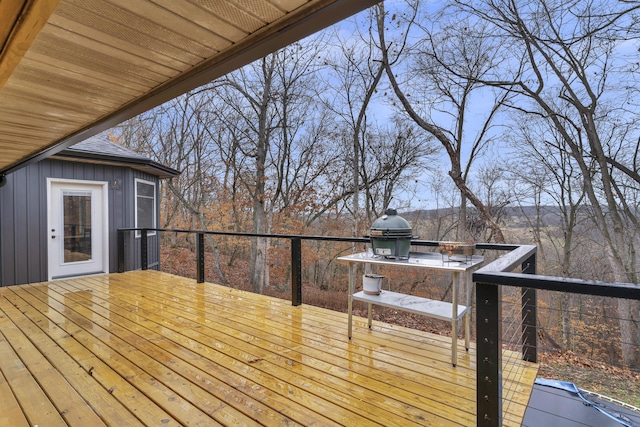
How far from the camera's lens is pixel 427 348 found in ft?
A: 9.70

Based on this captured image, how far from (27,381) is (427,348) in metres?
3.07

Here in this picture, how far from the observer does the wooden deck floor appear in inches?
78.4

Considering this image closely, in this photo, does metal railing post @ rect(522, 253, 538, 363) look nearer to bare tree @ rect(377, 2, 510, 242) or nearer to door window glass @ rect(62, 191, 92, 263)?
bare tree @ rect(377, 2, 510, 242)

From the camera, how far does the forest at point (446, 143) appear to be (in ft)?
23.9

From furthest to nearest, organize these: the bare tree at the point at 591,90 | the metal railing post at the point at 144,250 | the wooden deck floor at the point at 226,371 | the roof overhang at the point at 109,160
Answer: the bare tree at the point at 591,90
the metal railing post at the point at 144,250
the roof overhang at the point at 109,160
the wooden deck floor at the point at 226,371

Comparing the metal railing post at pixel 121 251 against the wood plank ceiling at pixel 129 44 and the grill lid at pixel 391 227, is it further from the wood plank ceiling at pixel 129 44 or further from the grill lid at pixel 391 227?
the grill lid at pixel 391 227

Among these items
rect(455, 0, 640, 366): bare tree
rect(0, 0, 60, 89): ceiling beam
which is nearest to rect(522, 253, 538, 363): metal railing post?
rect(0, 0, 60, 89): ceiling beam

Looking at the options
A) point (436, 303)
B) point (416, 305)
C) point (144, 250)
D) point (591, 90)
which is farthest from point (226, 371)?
point (591, 90)

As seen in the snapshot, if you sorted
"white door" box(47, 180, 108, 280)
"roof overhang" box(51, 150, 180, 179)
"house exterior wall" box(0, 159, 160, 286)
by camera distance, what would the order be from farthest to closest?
"white door" box(47, 180, 108, 280) < "roof overhang" box(51, 150, 180, 179) < "house exterior wall" box(0, 159, 160, 286)

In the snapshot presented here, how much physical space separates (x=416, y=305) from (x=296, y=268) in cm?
177

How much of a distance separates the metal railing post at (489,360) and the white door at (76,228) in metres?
7.11

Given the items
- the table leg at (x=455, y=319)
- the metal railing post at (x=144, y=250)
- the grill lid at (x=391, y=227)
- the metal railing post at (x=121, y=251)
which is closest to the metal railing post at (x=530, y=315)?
the table leg at (x=455, y=319)

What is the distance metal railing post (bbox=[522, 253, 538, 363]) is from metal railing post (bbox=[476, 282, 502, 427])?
4.71 ft

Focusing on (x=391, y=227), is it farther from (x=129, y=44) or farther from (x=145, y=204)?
(x=145, y=204)
